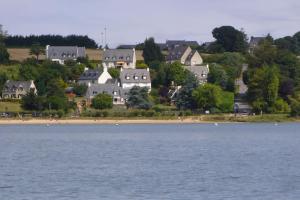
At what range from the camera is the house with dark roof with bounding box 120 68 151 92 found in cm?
10491

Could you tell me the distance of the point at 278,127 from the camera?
8288 cm

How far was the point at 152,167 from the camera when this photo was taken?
40812 millimetres

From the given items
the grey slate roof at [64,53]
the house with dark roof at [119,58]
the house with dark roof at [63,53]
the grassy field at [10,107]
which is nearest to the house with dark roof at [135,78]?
the house with dark roof at [119,58]

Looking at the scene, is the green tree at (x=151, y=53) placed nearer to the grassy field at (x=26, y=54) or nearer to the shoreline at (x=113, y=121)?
the grassy field at (x=26, y=54)

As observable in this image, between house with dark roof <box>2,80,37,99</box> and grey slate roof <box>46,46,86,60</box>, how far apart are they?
945 inches

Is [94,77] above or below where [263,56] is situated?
below

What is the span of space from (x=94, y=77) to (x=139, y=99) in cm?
1313

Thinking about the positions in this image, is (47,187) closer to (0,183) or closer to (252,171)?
(0,183)

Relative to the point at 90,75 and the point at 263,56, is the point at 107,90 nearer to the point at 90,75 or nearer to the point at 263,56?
the point at 90,75

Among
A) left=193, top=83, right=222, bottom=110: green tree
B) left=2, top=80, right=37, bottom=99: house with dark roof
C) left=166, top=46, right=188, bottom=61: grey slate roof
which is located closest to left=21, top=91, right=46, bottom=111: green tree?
left=2, top=80, right=37, bottom=99: house with dark roof

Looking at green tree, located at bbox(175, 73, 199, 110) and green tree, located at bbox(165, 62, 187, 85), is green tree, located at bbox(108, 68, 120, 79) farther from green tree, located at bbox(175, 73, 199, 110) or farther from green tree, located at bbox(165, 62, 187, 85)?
green tree, located at bbox(175, 73, 199, 110)

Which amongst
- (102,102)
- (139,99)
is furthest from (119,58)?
(139,99)

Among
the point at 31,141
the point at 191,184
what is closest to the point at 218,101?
the point at 31,141

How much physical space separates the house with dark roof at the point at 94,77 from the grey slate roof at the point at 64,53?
1576 centimetres
